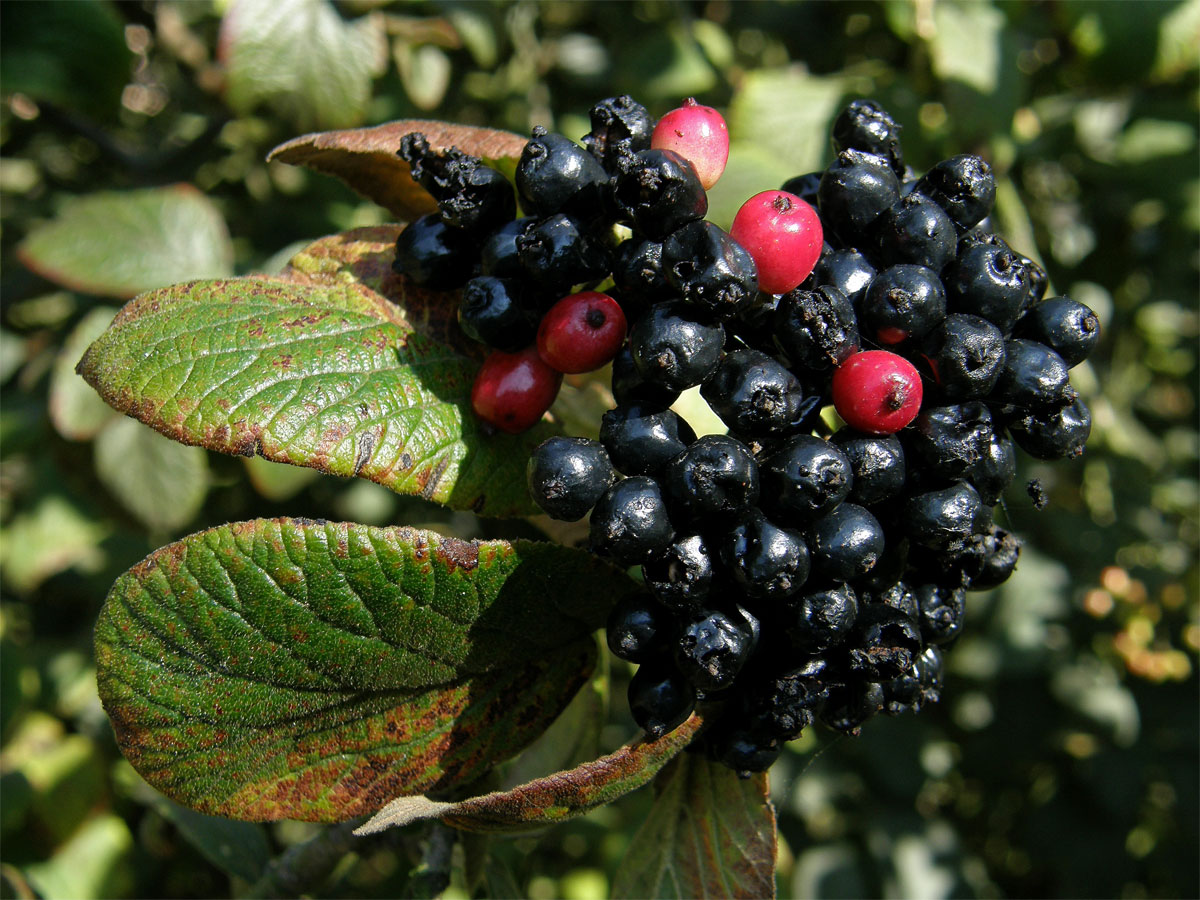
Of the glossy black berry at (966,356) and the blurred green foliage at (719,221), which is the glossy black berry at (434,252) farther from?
the blurred green foliage at (719,221)

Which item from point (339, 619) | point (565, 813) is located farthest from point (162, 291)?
point (565, 813)

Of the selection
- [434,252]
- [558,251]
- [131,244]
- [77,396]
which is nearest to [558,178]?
[558,251]

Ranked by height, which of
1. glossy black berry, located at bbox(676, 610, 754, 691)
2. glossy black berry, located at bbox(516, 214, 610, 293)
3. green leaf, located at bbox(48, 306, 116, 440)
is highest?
glossy black berry, located at bbox(516, 214, 610, 293)

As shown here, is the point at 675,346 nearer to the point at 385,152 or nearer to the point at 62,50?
the point at 385,152

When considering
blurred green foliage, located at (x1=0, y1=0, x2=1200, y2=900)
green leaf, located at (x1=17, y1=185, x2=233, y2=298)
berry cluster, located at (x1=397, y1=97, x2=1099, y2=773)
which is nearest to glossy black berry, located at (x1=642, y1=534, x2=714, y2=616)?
berry cluster, located at (x1=397, y1=97, x2=1099, y2=773)

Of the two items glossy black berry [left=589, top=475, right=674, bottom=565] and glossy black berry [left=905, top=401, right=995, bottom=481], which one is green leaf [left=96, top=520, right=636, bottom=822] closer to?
glossy black berry [left=589, top=475, right=674, bottom=565]

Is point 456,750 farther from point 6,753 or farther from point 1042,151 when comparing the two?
point 1042,151
